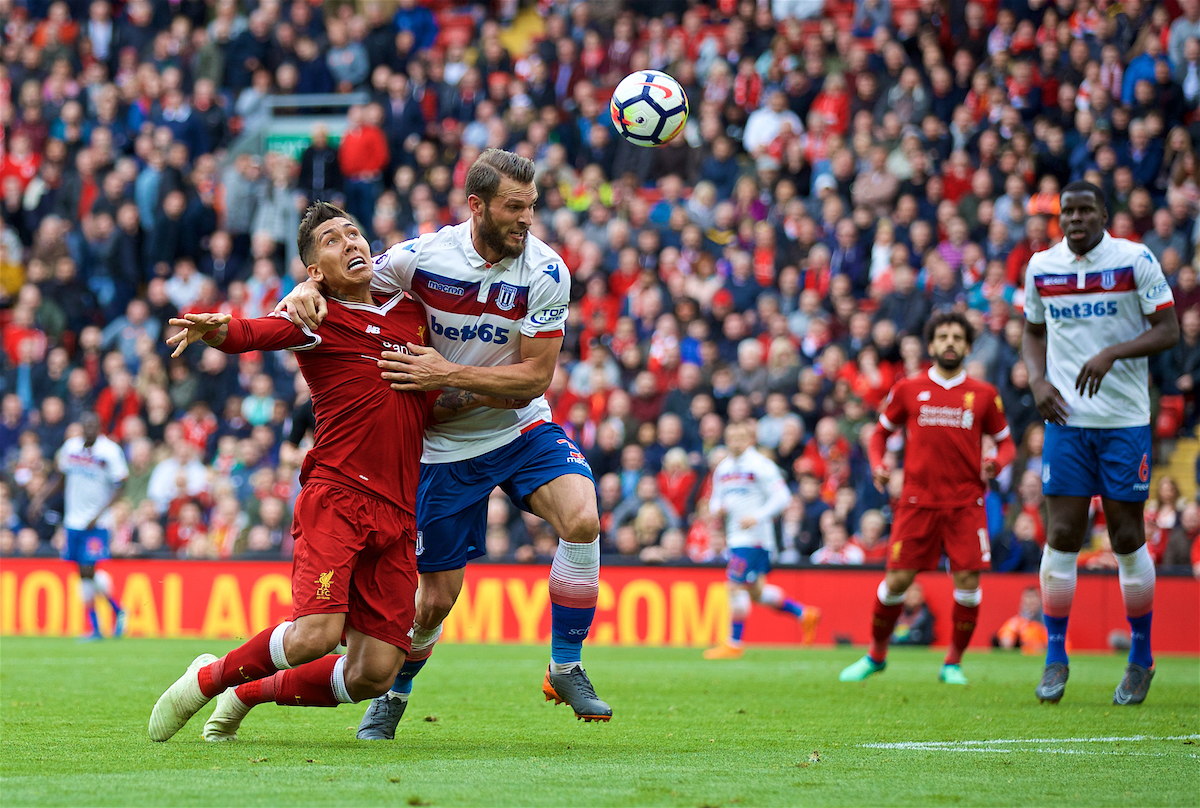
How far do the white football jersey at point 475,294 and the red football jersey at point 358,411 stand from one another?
31 centimetres

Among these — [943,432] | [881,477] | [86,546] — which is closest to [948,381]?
[943,432]

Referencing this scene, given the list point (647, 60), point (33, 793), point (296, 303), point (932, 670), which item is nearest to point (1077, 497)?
point (932, 670)

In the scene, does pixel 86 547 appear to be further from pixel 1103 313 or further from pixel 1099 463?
pixel 1103 313

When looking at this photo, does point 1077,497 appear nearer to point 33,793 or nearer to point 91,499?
point 33,793

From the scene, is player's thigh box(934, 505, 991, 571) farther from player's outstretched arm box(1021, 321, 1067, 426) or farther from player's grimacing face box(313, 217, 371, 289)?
player's grimacing face box(313, 217, 371, 289)

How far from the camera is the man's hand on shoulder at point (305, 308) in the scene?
6.37 meters

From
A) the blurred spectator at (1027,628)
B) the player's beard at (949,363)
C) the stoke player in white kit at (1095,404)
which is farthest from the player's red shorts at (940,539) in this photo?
the blurred spectator at (1027,628)

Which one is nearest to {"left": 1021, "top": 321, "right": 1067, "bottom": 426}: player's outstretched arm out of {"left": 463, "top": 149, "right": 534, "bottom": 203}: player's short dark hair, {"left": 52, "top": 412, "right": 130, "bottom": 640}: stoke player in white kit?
{"left": 463, "top": 149, "right": 534, "bottom": 203}: player's short dark hair

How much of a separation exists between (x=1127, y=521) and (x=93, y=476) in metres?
12.2

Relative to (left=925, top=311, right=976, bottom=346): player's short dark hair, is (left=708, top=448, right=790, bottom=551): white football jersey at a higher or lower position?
lower

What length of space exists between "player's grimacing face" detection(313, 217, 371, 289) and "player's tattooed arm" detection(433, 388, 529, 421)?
68 cm

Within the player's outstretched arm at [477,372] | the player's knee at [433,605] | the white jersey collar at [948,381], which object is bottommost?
the player's knee at [433,605]

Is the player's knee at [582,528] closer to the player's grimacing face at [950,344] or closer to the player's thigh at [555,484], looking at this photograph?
the player's thigh at [555,484]

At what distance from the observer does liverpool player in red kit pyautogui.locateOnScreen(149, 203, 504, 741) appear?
6281 millimetres
